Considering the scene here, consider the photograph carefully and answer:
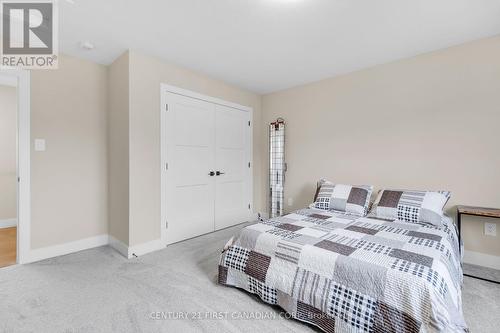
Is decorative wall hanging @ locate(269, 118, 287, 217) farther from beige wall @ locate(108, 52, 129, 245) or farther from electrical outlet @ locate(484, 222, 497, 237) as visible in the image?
electrical outlet @ locate(484, 222, 497, 237)

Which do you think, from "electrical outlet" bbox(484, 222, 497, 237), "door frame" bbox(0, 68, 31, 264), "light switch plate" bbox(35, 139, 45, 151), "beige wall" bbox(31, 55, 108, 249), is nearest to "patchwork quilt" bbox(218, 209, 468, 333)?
"electrical outlet" bbox(484, 222, 497, 237)

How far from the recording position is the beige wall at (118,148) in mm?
2672

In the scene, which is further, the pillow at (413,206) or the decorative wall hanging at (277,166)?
the decorative wall hanging at (277,166)

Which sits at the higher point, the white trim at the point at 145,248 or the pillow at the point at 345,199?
the pillow at the point at 345,199

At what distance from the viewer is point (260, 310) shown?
1700 millimetres

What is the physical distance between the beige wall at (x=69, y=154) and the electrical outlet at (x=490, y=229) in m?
4.34

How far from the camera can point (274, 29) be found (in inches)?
87.8

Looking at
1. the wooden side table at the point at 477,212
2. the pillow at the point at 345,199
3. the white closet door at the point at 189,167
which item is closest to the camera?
the wooden side table at the point at 477,212

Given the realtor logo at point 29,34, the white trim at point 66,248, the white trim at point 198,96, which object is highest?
the realtor logo at point 29,34

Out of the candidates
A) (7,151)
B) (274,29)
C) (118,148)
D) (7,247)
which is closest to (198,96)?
(118,148)

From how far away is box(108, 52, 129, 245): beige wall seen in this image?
2.67 metres

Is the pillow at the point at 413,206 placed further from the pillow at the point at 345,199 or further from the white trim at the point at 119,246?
the white trim at the point at 119,246

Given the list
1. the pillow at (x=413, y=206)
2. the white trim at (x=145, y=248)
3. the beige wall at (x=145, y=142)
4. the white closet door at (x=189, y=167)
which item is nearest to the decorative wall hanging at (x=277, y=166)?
the white closet door at (x=189, y=167)

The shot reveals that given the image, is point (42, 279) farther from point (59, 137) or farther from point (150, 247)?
point (59, 137)
